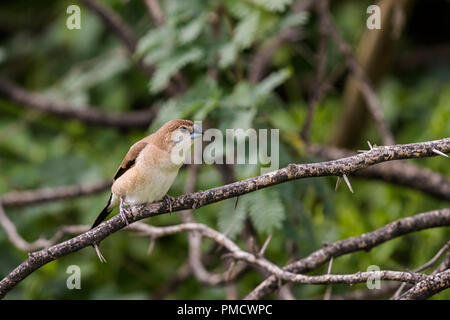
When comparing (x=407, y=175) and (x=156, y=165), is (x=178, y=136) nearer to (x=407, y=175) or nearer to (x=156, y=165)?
(x=156, y=165)

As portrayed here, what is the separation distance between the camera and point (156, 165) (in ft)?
12.0

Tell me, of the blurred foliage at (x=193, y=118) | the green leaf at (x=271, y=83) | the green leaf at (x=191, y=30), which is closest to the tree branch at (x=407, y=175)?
the blurred foliage at (x=193, y=118)

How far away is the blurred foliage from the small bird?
52cm

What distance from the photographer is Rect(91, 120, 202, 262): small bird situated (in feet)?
11.9

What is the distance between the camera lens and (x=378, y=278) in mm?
3033

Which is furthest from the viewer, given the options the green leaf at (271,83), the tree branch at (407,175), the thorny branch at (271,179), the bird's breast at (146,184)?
the tree branch at (407,175)

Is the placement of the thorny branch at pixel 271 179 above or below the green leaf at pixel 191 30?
below

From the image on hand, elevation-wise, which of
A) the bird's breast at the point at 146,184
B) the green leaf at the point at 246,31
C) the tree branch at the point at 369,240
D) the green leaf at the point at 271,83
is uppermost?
the green leaf at the point at 246,31

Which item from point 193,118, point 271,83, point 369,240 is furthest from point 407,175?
point 193,118

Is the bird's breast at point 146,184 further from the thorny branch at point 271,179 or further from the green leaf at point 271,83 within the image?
the green leaf at point 271,83

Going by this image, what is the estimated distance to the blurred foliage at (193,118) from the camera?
4668 millimetres
